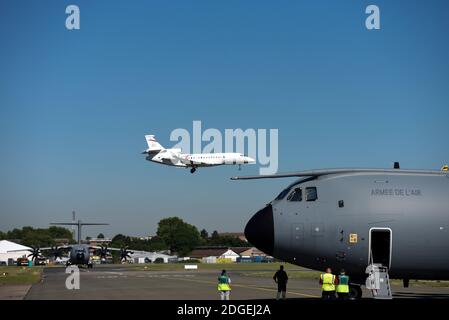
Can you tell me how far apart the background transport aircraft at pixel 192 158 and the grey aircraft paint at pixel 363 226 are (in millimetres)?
82381

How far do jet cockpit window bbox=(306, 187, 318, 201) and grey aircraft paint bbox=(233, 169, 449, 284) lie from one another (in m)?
0.05

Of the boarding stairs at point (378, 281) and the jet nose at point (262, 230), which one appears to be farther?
the jet nose at point (262, 230)

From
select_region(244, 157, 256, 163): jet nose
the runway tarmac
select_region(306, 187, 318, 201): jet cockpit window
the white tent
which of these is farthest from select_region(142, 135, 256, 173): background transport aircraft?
select_region(306, 187, 318, 201): jet cockpit window

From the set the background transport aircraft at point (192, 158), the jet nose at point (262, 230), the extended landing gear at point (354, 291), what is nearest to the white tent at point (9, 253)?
the background transport aircraft at point (192, 158)

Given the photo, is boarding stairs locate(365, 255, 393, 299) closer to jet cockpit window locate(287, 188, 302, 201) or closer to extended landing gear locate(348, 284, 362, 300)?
extended landing gear locate(348, 284, 362, 300)

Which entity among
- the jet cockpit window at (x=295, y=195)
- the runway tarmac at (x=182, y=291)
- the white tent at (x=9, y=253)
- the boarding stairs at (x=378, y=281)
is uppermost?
the jet cockpit window at (x=295, y=195)

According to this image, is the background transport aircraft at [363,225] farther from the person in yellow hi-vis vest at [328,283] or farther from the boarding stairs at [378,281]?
the person in yellow hi-vis vest at [328,283]

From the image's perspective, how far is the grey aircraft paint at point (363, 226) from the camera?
66.1ft

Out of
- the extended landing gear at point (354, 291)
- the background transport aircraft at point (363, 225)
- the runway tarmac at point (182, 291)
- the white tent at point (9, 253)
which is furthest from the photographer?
the white tent at point (9, 253)

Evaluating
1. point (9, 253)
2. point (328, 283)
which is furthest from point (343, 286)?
point (9, 253)

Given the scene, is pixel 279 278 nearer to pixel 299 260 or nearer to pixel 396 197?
pixel 299 260

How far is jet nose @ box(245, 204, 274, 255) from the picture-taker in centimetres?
2061
